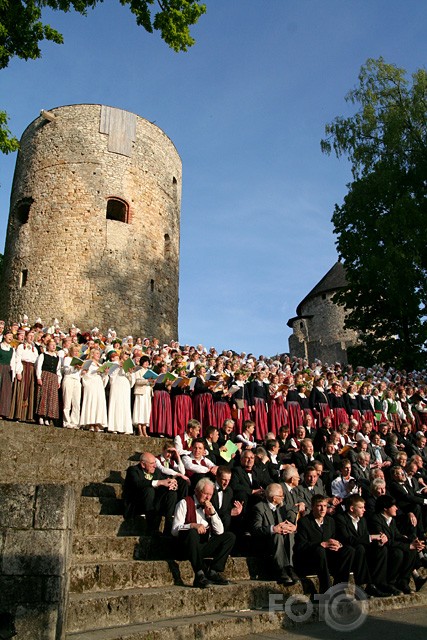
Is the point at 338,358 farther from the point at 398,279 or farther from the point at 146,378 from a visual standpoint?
the point at 146,378

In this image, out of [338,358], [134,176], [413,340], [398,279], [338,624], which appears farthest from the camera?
[338,358]

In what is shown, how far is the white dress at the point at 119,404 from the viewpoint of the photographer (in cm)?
977

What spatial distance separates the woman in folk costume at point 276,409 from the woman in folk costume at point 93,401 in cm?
364

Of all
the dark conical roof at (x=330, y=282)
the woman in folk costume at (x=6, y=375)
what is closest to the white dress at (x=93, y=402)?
the woman in folk costume at (x=6, y=375)

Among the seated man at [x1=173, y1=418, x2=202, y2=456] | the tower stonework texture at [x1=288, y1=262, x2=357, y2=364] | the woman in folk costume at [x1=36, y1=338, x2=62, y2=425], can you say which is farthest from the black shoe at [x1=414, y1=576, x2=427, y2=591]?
the tower stonework texture at [x1=288, y1=262, x2=357, y2=364]

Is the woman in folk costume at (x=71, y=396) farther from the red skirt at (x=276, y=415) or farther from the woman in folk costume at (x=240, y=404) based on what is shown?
the red skirt at (x=276, y=415)

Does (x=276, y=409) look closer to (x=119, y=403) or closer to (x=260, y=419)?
(x=260, y=419)

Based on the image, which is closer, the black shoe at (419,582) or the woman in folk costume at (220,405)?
the black shoe at (419,582)

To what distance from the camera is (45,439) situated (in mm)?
7633

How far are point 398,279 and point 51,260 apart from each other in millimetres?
12845

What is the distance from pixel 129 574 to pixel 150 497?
117 centimetres

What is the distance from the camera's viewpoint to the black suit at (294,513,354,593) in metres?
5.71

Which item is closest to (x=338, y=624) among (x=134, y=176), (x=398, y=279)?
(x=398, y=279)

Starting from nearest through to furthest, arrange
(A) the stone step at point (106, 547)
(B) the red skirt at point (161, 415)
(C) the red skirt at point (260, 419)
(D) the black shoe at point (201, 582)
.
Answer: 1. (D) the black shoe at point (201, 582)
2. (A) the stone step at point (106, 547)
3. (B) the red skirt at point (161, 415)
4. (C) the red skirt at point (260, 419)
